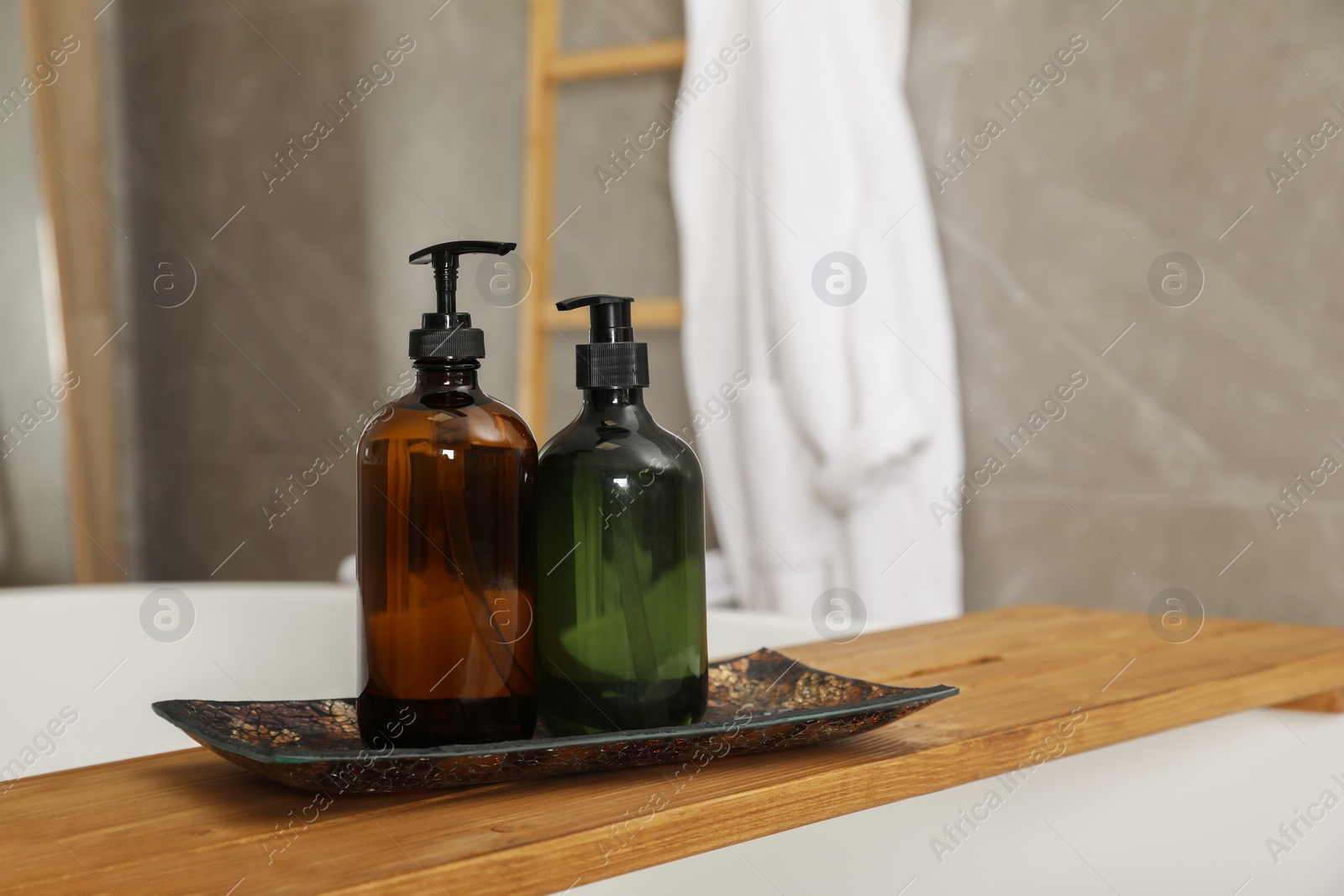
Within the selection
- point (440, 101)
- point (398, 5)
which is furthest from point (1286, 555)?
point (398, 5)

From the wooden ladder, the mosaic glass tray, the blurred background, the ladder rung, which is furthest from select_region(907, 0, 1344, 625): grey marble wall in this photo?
the mosaic glass tray

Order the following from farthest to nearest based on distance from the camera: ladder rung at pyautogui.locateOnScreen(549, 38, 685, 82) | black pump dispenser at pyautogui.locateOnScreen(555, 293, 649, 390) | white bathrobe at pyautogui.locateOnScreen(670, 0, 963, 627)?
ladder rung at pyautogui.locateOnScreen(549, 38, 685, 82) → white bathrobe at pyautogui.locateOnScreen(670, 0, 963, 627) → black pump dispenser at pyautogui.locateOnScreen(555, 293, 649, 390)

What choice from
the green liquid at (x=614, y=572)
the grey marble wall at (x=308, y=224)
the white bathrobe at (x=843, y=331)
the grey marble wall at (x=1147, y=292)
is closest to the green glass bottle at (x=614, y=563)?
the green liquid at (x=614, y=572)

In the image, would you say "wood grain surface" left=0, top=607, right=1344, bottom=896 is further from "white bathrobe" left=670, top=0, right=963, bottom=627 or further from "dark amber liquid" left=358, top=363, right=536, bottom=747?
"white bathrobe" left=670, top=0, right=963, bottom=627

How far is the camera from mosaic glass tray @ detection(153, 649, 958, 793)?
1.45 feet

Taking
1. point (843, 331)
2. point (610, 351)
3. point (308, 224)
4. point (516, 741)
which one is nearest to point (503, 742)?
point (516, 741)

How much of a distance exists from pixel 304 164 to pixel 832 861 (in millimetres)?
1694

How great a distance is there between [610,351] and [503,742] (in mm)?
167

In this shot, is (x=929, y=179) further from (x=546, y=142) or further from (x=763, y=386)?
(x=546, y=142)

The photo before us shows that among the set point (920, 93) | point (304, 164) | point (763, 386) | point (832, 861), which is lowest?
point (832, 861)

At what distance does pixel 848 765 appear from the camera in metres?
0.50

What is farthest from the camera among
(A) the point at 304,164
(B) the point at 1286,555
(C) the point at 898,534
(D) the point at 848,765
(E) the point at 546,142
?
(A) the point at 304,164

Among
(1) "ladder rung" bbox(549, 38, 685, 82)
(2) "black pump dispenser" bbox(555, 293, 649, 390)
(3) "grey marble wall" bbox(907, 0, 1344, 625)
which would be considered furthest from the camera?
(1) "ladder rung" bbox(549, 38, 685, 82)

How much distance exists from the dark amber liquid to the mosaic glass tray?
0.06 feet
